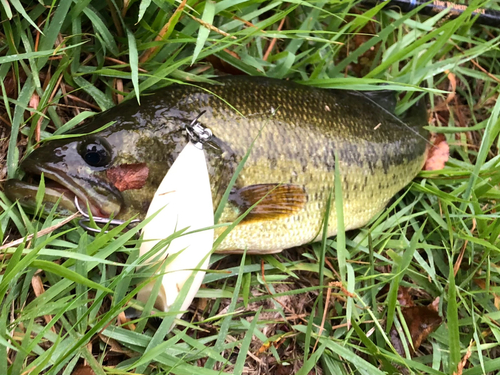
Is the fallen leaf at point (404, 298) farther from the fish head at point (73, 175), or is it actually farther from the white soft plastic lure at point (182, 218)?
the fish head at point (73, 175)

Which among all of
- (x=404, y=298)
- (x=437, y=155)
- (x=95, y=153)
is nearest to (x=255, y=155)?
(x=95, y=153)

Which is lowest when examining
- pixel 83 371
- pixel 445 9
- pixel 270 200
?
pixel 83 371

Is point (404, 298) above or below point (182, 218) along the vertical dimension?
below

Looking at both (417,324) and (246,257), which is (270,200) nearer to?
(246,257)

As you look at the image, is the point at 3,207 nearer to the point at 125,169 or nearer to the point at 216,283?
the point at 125,169

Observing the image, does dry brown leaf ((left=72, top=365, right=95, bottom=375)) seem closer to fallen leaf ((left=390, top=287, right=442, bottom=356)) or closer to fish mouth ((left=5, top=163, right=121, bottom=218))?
fish mouth ((left=5, top=163, right=121, bottom=218))

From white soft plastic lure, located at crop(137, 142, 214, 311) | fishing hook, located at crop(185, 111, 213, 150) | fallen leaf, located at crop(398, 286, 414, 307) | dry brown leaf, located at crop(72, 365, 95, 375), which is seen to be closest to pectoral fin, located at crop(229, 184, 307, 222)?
white soft plastic lure, located at crop(137, 142, 214, 311)

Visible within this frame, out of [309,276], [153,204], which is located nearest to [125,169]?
[153,204]
